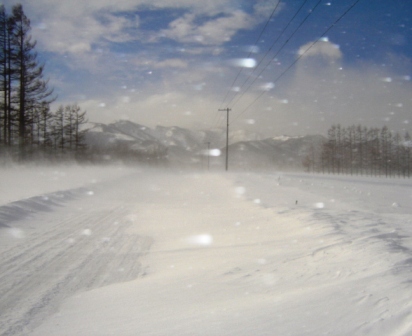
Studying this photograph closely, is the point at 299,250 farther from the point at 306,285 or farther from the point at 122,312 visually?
the point at 122,312

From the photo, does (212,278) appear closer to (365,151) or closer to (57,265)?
(57,265)

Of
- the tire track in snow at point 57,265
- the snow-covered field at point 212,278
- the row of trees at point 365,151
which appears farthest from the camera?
the row of trees at point 365,151

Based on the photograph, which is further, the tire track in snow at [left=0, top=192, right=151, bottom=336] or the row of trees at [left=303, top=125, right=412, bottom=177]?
the row of trees at [left=303, top=125, right=412, bottom=177]

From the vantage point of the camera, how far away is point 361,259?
442cm

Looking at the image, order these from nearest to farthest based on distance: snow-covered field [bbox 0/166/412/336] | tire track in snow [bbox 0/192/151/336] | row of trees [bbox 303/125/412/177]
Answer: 1. snow-covered field [bbox 0/166/412/336]
2. tire track in snow [bbox 0/192/151/336]
3. row of trees [bbox 303/125/412/177]

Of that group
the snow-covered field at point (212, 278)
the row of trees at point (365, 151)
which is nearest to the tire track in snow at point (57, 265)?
the snow-covered field at point (212, 278)

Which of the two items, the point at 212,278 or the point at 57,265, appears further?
the point at 57,265

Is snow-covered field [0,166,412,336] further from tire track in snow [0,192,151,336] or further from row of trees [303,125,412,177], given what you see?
row of trees [303,125,412,177]

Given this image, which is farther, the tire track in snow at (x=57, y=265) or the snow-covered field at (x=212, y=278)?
the tire track in snow at (x=57, y=265)

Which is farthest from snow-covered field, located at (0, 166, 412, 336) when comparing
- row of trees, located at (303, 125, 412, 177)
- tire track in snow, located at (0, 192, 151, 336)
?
row of trees, located at (303, 125, 412, 177)

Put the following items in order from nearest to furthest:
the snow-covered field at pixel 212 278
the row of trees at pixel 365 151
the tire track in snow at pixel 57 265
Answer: the snow-covered field at pixel 212 278 < the tire track in snow at pixel 57 265 < the row of trees at pixel 365 151

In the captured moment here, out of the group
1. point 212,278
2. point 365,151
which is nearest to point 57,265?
point 212,278

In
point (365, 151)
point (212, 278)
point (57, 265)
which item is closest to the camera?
point (212, 278)

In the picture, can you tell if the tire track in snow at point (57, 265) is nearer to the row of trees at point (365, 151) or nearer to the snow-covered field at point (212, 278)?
the snow-covered field at point (212, 278)
